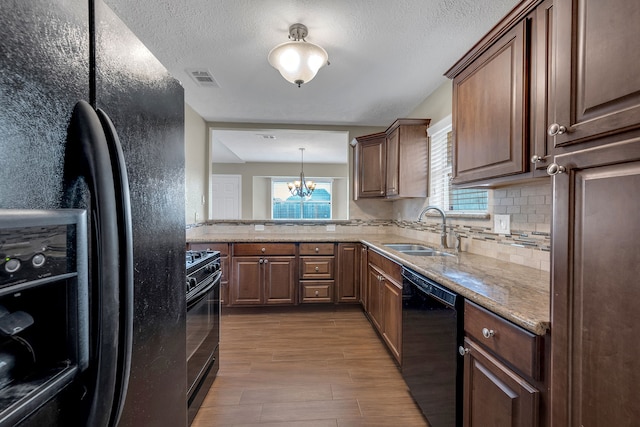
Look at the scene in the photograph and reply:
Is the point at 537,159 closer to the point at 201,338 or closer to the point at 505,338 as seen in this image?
the point at 505,338

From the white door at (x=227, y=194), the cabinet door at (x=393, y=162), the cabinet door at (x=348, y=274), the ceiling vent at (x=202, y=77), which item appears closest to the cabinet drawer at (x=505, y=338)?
the cabinet door at (x=393, y=162)

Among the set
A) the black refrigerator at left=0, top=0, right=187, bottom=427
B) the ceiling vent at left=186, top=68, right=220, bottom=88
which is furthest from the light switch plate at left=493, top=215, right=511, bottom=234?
the ceiling vent at left=186, top=68, right=220, bottom=88

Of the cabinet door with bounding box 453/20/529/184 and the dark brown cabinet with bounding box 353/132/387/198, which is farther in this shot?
the dark brown cabinet with bounding box 353/132/387/198

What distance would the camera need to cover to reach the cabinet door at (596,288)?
23.1 inches

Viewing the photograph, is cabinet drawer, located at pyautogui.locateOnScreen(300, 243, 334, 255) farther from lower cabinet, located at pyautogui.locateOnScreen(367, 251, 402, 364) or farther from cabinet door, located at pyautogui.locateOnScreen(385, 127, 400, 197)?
cabinet door, located at pyautogui.locateOnScreen(385, 127, 400, 197)

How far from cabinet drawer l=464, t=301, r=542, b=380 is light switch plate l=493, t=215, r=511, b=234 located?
920 mm

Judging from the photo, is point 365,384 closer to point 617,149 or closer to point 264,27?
point 617,149

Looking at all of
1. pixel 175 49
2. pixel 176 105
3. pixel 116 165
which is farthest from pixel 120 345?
pixel 175 49

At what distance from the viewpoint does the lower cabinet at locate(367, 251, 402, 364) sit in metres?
2.03

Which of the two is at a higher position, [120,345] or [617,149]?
[617,149]

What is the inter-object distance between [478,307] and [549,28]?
117 centimetres

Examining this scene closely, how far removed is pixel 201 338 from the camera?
172 cm

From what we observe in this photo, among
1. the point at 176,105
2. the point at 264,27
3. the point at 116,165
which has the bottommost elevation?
the point at 116,165

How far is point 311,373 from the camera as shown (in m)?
2.09
